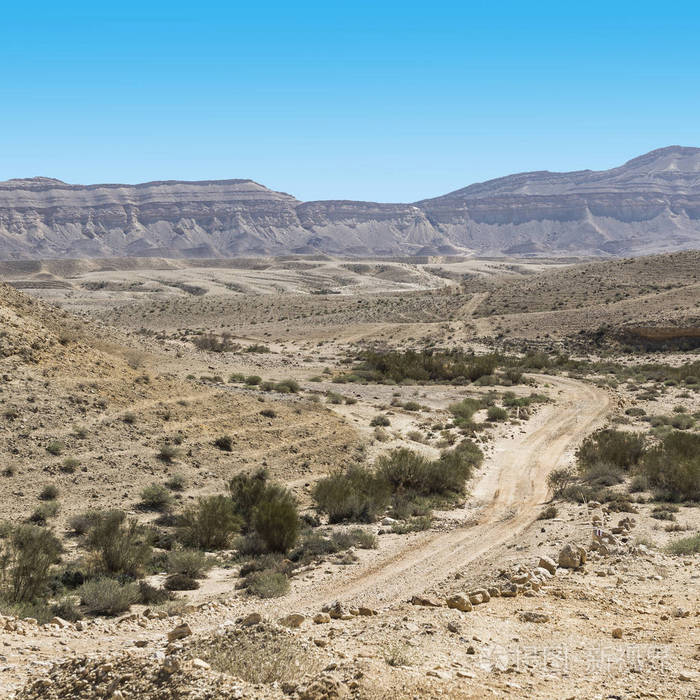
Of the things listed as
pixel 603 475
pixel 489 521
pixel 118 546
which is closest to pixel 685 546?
pixel 489 521

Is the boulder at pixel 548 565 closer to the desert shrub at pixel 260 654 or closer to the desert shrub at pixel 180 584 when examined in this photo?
the desert shrub at pixel 260 654

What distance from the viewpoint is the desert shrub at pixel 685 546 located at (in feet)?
38.5

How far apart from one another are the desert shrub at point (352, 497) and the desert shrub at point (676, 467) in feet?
19.9

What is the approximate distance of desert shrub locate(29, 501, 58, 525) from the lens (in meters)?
13.8

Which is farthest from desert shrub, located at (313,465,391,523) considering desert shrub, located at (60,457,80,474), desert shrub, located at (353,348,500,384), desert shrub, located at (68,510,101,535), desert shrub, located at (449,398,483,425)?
desert shrub, located at (353,348,500,384)

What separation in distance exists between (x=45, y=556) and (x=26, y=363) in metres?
10.1

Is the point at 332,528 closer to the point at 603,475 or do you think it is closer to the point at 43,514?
the point at 43,514

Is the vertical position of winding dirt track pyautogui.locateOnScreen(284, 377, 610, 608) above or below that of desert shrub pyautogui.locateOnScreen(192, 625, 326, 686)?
below

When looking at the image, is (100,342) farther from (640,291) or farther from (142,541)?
(640,291)

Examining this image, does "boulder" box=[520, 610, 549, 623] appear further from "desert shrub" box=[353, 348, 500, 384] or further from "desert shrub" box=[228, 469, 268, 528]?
"desert shrub" box=[353, 348, 500, 384]

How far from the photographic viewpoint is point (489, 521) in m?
A: 15.3

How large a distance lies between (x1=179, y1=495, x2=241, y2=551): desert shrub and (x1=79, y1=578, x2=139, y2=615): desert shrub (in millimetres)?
3259

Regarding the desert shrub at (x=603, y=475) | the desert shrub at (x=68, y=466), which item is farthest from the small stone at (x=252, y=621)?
the desert shrub at (x=603, y=475)

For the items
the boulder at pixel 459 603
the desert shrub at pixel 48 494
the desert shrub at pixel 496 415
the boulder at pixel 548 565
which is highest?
A: the boulder at pixel 459 603
